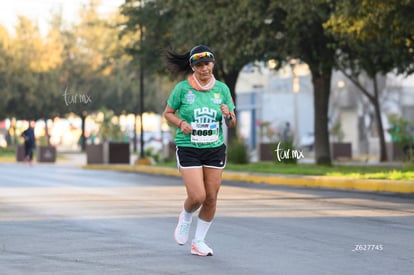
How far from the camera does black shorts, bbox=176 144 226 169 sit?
31.4 ft

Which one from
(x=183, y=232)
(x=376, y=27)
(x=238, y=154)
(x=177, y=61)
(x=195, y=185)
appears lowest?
(x=183, y=232)

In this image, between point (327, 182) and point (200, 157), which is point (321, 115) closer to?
point (327, 182)

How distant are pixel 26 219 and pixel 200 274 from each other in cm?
587

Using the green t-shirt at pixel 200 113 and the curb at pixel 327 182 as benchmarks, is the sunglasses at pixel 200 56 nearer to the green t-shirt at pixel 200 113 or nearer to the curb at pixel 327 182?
the green t-shirt at pixel 200 113

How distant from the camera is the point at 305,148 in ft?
206

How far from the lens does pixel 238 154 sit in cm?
3531

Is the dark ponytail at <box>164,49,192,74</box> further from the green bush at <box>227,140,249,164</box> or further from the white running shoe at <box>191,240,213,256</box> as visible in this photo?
the green bush at <box>227,140,249,164</box>

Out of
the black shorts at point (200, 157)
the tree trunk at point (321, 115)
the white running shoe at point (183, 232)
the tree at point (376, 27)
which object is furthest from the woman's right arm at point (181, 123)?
the tree trunk at point (321, 115)

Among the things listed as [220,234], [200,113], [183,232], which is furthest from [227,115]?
[220,234]

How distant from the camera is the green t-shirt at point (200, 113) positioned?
31.4 feet

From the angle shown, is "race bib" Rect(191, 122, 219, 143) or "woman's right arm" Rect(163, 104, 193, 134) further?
"race bib" Rect(191, 122, 219, 143)

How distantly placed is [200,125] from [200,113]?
0.11 m

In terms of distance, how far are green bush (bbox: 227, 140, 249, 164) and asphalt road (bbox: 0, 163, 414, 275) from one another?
15421 millimetres

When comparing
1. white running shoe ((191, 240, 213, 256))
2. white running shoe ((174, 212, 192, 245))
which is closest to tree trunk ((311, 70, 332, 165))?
white running shoe ((174, 212, 192, 245))
